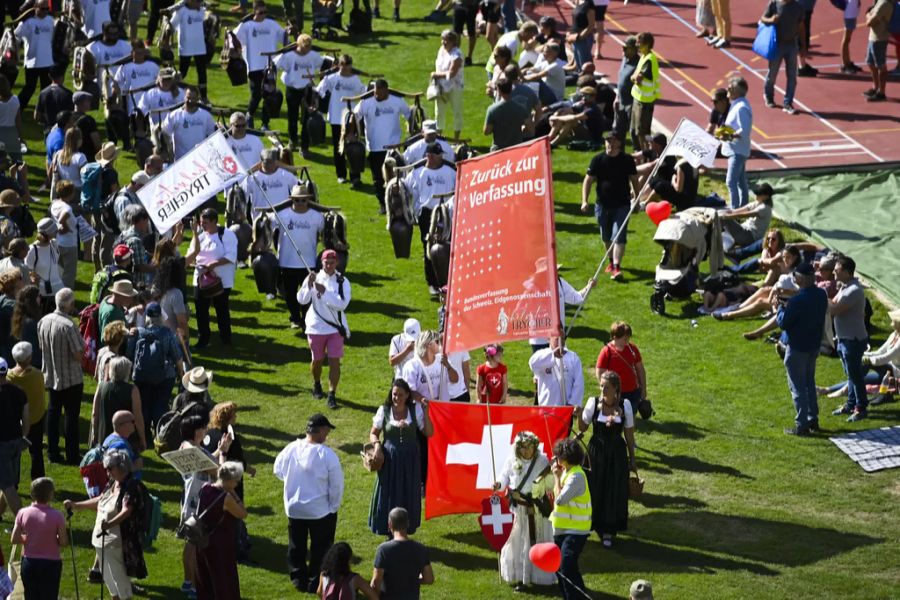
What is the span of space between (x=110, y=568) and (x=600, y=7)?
1906 cm

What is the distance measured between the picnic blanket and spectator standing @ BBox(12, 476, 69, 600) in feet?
27.9

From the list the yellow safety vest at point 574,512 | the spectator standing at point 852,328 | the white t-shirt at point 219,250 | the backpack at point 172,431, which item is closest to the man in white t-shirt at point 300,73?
the white t-shirt at point 219,250

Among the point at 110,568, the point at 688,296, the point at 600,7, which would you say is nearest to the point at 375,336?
the point at 688,296

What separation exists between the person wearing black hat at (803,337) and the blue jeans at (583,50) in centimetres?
1184

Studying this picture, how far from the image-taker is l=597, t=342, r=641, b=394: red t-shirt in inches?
686

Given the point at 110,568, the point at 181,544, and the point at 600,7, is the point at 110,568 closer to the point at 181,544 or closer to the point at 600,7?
the point at 181,544

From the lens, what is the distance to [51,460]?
17953 mm

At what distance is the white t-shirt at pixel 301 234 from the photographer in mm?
20828

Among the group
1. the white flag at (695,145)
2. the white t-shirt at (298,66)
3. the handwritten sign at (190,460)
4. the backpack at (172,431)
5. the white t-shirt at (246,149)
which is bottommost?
the backpack at (172,431)

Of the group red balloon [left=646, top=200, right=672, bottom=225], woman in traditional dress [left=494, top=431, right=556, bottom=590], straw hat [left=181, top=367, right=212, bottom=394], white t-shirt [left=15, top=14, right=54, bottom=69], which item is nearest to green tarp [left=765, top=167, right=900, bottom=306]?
red balloon [left=646, top=200, right=672, bottom=225]

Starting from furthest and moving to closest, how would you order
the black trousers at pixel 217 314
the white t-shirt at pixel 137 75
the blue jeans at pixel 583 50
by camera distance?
the blue jeans at pixel 583 50, the white t-shirt at pixel 137 75, the black trousers at pixel 217 314

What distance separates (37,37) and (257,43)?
3664 mm

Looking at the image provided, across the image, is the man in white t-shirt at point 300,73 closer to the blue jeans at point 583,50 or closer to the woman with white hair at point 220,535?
the blue jeans at point 583,50

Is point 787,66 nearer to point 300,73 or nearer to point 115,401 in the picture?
point 300,73
